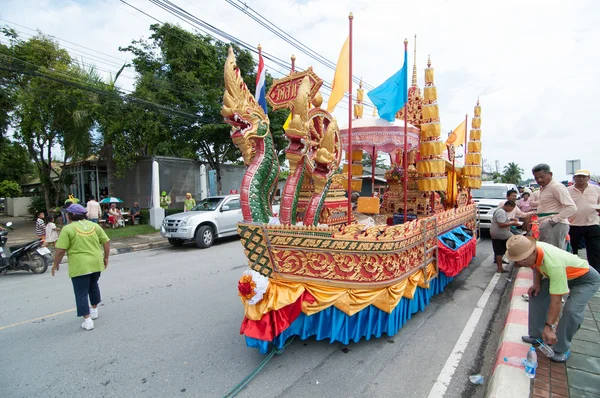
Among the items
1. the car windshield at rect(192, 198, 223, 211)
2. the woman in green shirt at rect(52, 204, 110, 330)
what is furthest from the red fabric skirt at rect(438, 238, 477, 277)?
the car windshield at rect(192, 198, 223, 211)

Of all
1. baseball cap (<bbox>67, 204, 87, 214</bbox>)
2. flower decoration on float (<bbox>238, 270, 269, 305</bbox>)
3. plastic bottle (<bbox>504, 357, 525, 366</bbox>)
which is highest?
baseball cap (<bbox>67, 204, 87, 214</bbox>)

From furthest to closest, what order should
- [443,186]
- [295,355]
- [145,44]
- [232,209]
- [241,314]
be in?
[145,44] < [232,209] < [443,186] < [241,314] < [295,355]

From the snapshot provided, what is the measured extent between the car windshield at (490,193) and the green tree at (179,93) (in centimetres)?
777

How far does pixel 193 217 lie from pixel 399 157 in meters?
5.54

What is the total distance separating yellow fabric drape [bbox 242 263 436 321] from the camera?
275 cm

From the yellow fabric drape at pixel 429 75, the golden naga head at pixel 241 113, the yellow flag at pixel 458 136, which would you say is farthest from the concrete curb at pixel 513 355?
the yellow flag at pixel 458 136

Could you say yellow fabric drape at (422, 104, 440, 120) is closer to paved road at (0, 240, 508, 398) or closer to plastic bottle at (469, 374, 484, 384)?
paved road at (0, 240, 508, 398)

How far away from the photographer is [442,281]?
4.48 meters

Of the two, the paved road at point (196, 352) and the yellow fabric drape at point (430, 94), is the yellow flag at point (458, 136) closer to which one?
the yellow fabric drape at point (430, 94)

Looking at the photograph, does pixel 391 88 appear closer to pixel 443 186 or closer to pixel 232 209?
pixel 443 186

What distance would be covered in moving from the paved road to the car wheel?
355 cm

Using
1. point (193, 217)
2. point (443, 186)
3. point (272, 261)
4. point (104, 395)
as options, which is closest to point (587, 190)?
point (443, 186)

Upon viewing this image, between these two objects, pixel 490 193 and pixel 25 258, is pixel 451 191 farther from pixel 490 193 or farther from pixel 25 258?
pixel 25 258

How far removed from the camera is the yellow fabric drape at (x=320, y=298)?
2752 millimetres
